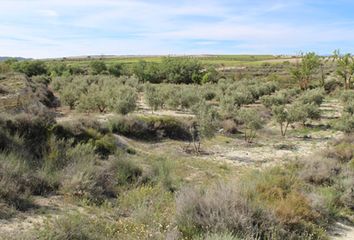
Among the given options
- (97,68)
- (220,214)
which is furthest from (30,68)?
(220,214)

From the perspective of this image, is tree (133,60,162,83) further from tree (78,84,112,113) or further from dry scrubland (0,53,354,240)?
dry scrubland (0,53,354,240)

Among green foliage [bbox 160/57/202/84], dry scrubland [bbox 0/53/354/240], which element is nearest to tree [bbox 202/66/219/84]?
green foliage [bbox 160/57/202/84]

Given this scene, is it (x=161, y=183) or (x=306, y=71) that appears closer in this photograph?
(x=161, y=183)

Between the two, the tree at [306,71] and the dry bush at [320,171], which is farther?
the tree at [306,71]

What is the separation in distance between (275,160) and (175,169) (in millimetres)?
6540

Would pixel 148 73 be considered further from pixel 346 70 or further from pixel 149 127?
pixel 149 127

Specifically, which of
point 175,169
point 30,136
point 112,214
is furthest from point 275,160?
point 112,214

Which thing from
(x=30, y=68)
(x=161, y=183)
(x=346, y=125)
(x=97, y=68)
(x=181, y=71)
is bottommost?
(x=346, y=125)

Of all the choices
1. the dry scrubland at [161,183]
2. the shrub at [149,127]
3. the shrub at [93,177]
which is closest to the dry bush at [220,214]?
the dry scrubland at [161,183]

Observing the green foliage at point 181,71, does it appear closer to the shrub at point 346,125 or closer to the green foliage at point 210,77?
the green foliage at point 210,77

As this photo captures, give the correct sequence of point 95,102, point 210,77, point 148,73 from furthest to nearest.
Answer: point 148,73
point 210,77
point 95,102

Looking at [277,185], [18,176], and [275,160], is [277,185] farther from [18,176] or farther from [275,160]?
[275,160]

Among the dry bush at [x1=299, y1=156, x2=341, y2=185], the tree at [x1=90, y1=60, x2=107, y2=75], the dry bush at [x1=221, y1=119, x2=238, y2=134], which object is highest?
the tree at [x1=90, y1=60, x2=107, y2=75]

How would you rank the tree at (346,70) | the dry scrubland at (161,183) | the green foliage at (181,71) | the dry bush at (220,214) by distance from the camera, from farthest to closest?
1. the green foliage at (181,71)
2. the tree at (346,70)
3. the dry scrubland at (161,183)
4. the dry bush at (220,214)
